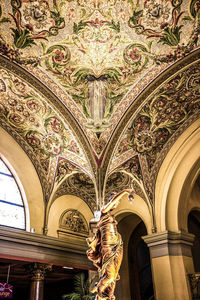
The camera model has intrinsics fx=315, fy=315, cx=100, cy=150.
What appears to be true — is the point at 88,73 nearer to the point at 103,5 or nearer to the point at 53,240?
the point at 103,5

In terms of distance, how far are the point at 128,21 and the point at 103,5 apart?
2.22ft

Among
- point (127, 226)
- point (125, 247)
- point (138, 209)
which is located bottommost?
point (125, 247)

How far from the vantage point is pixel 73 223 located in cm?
1011

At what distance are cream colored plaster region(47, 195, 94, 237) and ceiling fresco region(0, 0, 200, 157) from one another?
2333 mm

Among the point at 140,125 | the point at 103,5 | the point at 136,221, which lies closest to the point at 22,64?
the point at 103,5

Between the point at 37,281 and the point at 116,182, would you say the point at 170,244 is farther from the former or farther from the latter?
the point at 37,281

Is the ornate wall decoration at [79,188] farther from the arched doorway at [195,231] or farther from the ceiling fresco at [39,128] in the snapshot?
the arched doorway at [195,231]

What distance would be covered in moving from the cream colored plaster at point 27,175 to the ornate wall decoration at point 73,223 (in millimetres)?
858

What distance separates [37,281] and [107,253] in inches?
130

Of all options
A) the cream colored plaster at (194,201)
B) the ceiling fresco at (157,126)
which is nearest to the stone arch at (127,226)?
the ceiling fresco at (157,126)

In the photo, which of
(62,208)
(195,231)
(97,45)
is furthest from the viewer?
(195,231)

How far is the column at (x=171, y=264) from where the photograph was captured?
8.25 m

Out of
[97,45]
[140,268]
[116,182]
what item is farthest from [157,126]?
[140,268]

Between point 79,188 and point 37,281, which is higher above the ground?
point 79,188
